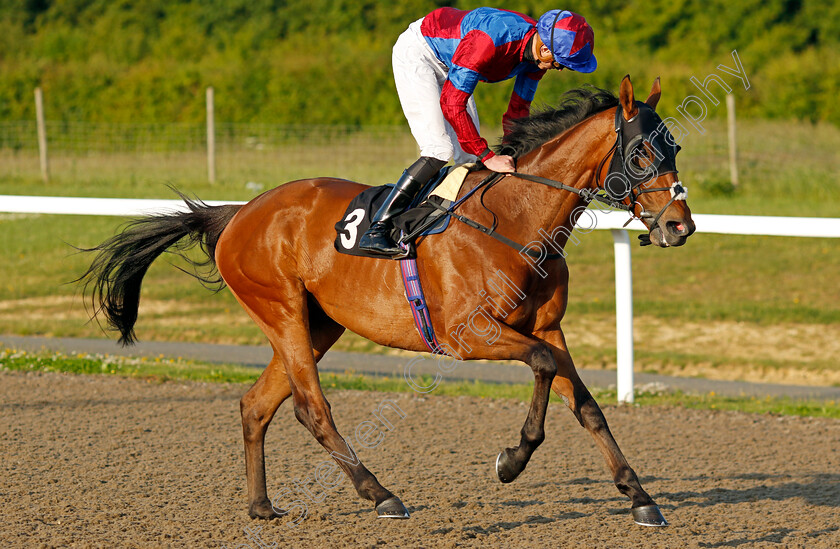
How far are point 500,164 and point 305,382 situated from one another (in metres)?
1.29

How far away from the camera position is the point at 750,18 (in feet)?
85.4

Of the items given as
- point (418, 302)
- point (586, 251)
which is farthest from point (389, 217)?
point (586, 251)

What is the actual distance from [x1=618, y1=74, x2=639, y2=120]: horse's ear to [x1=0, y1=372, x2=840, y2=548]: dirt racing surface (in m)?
1.68

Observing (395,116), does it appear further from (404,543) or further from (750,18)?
(404,543)

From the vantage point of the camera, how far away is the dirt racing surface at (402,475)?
13.4 feet

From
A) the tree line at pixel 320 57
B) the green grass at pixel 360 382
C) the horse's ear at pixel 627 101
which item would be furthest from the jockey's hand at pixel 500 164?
the tree line at pixel 320 57

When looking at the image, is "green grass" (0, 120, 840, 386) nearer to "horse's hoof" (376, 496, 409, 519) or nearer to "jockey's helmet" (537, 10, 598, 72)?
"horse's hoof" (376, 496, 409, 519)

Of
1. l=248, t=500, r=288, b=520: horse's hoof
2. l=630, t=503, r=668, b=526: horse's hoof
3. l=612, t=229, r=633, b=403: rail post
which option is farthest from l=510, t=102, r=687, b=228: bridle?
l=612, t=229, r=633, b=403: rail post

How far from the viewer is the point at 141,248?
209 inches

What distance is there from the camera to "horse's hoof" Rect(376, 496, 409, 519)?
4.05 metres

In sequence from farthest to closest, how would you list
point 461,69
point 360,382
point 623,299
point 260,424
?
point 360,382, point 623,299, point 260,424, point 461,69

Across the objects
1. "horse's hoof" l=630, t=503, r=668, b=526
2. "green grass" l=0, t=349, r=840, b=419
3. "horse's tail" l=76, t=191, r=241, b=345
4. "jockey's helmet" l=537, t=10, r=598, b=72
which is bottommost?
"green grass" l=0, t=349, r=840, b=419

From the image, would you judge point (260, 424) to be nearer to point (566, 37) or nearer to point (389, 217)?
point (389, 217)

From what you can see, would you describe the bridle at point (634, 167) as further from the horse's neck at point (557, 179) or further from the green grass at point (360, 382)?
the green grass at point (360, 382)
